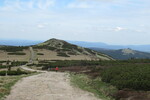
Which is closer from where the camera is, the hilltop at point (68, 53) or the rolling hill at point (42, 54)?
the rolling hill at point (42, 54)

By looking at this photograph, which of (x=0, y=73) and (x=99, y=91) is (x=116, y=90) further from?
(x=0, y=73)

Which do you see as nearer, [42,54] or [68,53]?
[42,54]

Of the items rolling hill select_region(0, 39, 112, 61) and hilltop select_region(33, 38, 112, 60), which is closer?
rolling hill select_region(0, 39, 112, 61)

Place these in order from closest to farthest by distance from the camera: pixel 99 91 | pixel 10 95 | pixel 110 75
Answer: pixel 10 95
pixel 99 91
pixel 110 75

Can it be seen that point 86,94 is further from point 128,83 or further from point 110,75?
point 110,75

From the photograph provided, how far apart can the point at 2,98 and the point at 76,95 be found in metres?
6.17

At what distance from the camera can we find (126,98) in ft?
60.4

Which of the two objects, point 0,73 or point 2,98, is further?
point 0,73

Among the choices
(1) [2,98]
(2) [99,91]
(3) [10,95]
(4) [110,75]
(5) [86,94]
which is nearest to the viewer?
(1) [2,98]

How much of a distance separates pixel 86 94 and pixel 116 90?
8.97 feet

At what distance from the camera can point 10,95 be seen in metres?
19.6

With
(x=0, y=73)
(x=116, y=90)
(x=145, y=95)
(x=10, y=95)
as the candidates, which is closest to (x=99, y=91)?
(x=116, y=90)

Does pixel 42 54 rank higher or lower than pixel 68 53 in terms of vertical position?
lower

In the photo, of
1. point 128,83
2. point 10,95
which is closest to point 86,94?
point 128,83
